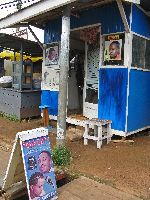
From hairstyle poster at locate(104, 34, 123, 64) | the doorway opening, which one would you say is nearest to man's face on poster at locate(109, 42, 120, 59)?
hairstyle poster at locate(104, 34, 123, 64)

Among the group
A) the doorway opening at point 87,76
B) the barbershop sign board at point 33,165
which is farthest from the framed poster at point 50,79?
the barbershop sign board at point 33,165

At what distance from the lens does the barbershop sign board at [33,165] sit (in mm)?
3918

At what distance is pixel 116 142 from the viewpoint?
6.94 meters

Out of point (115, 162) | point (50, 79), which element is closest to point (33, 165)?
point (115, 162)

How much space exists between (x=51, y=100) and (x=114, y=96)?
2.64 metres

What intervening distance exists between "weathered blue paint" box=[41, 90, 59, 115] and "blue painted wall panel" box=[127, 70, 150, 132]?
2667 mm

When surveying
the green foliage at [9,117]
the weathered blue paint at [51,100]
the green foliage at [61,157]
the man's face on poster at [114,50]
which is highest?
the man's face on poster at [114,50]

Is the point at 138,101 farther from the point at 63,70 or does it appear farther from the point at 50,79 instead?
the point at 50,79

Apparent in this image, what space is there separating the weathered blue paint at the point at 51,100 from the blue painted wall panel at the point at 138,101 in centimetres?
267

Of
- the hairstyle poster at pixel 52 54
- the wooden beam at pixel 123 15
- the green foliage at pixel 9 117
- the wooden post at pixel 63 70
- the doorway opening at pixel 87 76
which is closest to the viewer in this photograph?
the wooden post at pixel 63 70

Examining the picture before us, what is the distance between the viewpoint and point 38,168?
405cm

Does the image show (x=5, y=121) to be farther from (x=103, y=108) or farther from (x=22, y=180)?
(x=22, y=180)

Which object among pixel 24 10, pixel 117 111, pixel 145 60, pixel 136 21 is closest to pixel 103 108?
pixel 117 111

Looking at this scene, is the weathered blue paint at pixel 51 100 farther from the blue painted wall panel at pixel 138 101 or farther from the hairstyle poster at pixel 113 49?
the blue painted wall panel at pixel 138 101
